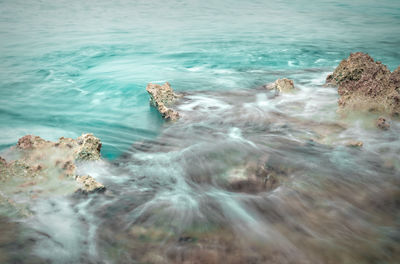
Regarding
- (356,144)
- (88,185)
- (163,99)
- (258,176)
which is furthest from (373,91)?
(88,185)

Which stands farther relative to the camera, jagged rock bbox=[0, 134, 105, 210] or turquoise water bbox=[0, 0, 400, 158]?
turquoise water bbox=[0, 0, 400, 158]

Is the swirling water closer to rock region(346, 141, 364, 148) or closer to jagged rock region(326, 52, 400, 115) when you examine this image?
rock region(346, 141, 364, 148)

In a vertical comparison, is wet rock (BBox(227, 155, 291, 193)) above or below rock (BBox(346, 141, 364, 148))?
below

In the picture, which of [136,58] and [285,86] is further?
[136,58]

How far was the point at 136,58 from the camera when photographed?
12.0m

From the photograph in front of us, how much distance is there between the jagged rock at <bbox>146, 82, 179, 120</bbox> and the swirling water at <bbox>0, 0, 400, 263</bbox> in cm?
23

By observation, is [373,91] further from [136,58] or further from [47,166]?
[136,58]

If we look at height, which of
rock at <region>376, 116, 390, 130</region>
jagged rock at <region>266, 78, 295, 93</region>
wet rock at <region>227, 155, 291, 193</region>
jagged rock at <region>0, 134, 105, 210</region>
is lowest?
wet rock at <region>227, 155, 291, 193</region>

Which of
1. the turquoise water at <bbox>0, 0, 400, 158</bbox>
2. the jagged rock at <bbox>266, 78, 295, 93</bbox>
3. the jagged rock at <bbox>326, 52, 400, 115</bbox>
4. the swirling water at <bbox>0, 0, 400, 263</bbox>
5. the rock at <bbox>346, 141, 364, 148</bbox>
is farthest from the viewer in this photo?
the jagged rock at <bbox>266, 78, 295, 93</bbox>

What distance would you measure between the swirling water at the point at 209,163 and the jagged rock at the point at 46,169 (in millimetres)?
222

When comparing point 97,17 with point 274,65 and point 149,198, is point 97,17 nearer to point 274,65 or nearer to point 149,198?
point 274,65

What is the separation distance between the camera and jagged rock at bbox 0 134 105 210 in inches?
121

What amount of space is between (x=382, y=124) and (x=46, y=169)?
194 inches

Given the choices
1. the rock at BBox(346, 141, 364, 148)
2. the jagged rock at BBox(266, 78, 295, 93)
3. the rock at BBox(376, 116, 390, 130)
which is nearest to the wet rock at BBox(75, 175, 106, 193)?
the rock at BBox(346, 141, 364, 148)
